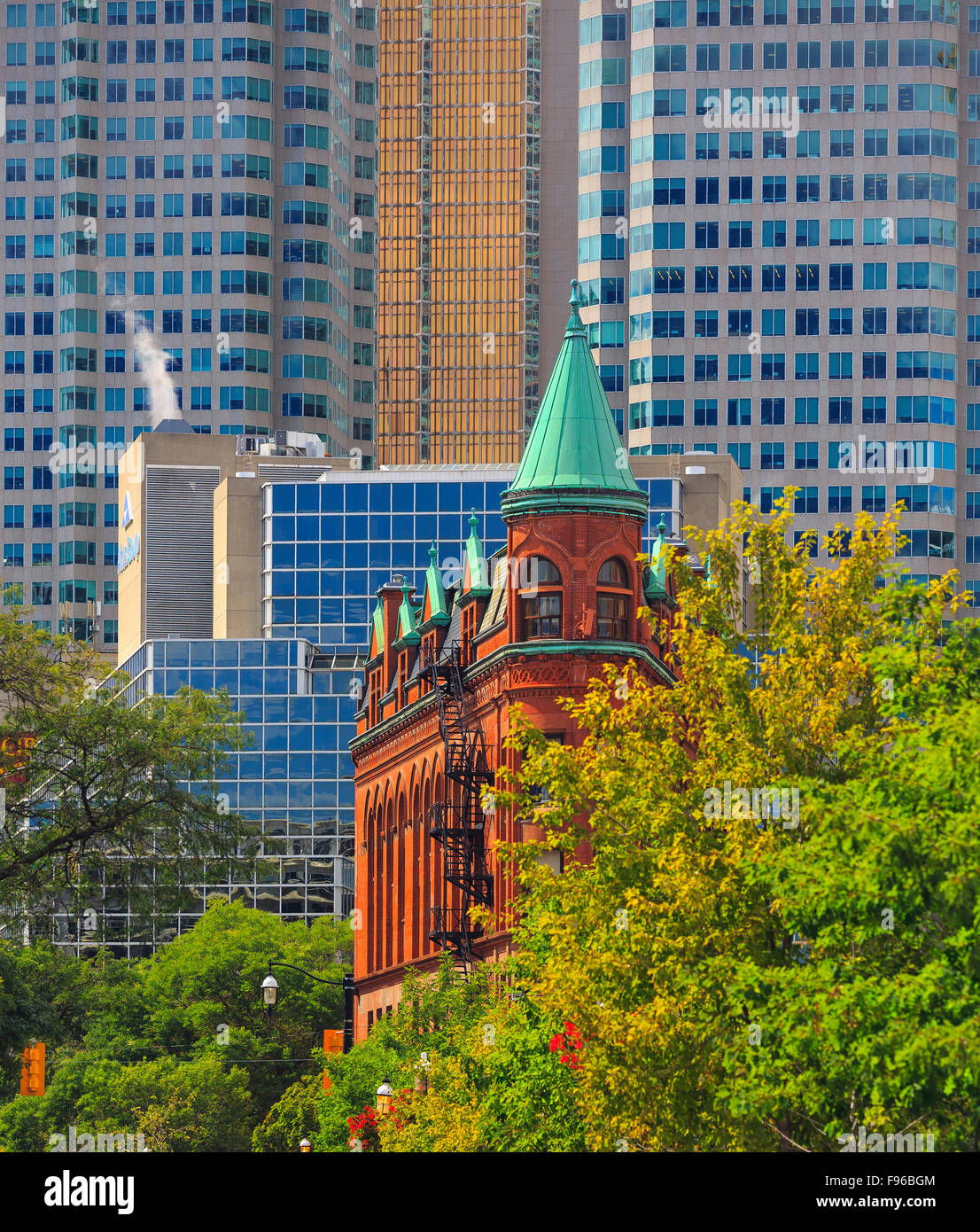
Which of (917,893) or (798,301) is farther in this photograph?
(798,301)

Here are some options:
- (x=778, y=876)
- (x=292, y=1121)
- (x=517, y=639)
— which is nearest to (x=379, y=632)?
(x=292, y=1121)

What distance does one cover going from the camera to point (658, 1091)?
125 ft

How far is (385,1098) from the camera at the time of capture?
5744cm

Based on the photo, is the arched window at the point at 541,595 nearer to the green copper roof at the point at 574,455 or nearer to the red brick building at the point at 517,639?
the red brick building at the point at 517,639

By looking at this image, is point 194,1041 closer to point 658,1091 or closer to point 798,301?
point 658,1091

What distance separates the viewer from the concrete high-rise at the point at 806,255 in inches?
7156

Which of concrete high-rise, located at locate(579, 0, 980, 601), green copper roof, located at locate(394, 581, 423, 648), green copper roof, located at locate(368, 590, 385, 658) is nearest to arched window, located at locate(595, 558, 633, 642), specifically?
green copper roof, located at locate(394, 581, 423, 648)

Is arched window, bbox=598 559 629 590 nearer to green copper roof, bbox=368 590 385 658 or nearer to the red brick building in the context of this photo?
the red brick building

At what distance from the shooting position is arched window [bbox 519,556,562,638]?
6688cm

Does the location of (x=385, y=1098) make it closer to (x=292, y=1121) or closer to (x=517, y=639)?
(x=517, y=639)

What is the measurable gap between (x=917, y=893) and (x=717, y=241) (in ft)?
506

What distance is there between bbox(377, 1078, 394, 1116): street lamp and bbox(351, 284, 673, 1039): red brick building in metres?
7.33

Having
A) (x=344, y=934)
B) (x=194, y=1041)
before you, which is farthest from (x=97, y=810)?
(x=344, y=934)

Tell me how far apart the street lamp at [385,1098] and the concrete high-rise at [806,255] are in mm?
125926
